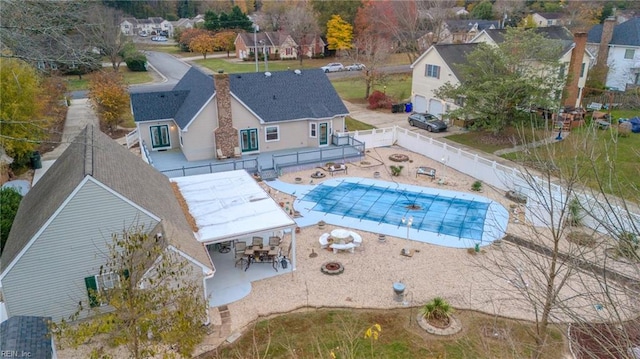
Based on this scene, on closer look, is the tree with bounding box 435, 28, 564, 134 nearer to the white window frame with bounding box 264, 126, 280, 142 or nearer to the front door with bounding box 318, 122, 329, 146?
the front door with bounding box 318, 122, 329, 146

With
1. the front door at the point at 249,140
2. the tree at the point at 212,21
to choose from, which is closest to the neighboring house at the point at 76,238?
the front door at the point at 249,140

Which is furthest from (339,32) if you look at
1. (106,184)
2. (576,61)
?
(106,184)

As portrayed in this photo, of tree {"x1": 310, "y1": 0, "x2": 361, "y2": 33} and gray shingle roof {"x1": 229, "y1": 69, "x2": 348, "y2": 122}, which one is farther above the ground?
tree {"x1": 310, "y1": 0, "x2": 361, "y2": 33}

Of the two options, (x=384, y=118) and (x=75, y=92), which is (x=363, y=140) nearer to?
(x=384, y=118)

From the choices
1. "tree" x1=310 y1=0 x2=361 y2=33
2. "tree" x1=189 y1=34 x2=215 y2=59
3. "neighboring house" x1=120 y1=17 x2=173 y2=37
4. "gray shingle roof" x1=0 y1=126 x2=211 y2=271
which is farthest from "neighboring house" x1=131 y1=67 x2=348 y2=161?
"neighboring house" x1=120 y1=17 x2=173 y2=37

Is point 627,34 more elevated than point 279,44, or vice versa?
point 627,34

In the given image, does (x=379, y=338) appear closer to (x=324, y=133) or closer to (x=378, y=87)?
(x=324, y=133)

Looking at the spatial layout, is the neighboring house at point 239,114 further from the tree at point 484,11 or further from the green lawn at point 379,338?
the tree at point 484,11

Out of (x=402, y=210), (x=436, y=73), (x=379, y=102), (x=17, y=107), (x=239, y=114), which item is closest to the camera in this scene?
(x=402, y=210)

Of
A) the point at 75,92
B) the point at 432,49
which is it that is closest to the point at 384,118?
the point at 432,49
